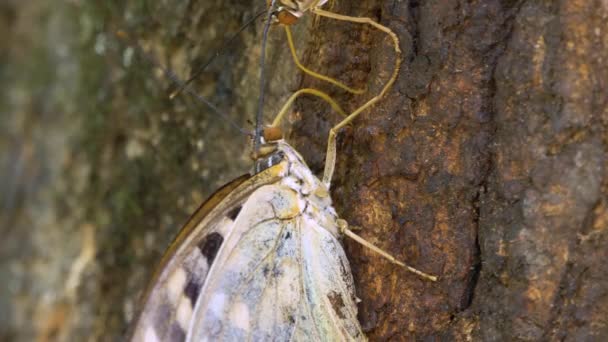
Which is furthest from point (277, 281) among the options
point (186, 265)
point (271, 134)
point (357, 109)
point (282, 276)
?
point (357, 109)

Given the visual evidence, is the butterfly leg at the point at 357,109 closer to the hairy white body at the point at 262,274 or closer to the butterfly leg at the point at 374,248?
the hairy white body at the point at 262,274

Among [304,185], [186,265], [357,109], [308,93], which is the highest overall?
[308,93]

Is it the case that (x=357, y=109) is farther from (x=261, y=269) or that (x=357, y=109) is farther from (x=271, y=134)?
(x=261, y=269)

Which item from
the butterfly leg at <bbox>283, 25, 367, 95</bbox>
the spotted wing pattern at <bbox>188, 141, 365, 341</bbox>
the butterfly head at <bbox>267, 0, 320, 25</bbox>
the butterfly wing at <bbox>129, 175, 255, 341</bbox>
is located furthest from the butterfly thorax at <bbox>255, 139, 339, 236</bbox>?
the butterfly head at <bbox>267, 0, 320, 25</bbox>

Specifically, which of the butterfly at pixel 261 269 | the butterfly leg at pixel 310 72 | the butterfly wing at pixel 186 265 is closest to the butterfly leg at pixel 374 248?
the butterfly at pixel 261 269

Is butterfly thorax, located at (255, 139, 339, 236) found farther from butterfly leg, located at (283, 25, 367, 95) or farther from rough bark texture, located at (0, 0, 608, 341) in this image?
butterfly leg, located at (283, 25, 367, 95)

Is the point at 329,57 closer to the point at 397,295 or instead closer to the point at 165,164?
the point at 397,295

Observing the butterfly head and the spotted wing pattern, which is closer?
the spotted wing pattern

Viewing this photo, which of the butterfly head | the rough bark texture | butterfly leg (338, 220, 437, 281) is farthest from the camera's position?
the butterfly head
